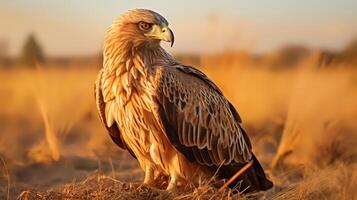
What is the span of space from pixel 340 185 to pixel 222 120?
2.14 metres

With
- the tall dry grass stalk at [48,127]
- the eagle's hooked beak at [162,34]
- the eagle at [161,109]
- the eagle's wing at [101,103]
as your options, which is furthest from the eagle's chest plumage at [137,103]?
the tall dry grass stalk at [48,127]

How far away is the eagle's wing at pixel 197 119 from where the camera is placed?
6133 millimetres

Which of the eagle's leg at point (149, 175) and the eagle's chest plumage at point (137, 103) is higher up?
the eagle's chest plumage at point (137, 103)

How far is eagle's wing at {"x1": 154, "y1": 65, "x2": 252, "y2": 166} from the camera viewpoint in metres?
6.13

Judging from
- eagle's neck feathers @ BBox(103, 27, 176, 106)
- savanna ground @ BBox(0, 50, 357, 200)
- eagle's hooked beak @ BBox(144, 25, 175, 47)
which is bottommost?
savanna ground @ BBox(0, 50, 357, 200)

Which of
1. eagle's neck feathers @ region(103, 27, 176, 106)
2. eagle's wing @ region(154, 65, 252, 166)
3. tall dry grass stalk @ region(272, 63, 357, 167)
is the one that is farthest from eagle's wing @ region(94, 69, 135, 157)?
tall dry grass stalk @ region(272, 63, 357, 167)

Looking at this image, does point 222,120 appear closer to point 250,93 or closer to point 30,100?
point 250,93

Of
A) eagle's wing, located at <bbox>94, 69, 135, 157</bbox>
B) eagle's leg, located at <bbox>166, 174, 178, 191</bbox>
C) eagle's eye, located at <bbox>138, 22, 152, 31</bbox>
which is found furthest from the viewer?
eagle's wing, located at <bbox>94, 69, 135, 157</bbox>

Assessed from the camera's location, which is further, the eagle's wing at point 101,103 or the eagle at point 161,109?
the eagle's wing at point 101,103

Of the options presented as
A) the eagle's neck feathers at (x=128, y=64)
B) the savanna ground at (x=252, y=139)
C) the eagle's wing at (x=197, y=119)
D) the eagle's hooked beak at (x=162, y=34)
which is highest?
the eagle's hooked beak at (x=162, y=34)


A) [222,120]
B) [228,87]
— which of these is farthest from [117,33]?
[228,87]

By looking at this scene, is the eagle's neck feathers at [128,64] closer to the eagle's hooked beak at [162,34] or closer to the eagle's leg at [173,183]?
the eagle's hooked beak at [162,34]

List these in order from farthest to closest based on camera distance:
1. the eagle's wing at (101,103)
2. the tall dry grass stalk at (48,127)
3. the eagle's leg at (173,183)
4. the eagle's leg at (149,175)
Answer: the tall dry grass stalk at (48,127), the eagle's leg at (149,175), the eagle's wing at (101,103), the eagle's leg at (173,183)

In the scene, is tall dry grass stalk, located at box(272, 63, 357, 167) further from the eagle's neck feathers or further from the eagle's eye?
the eagle's eye
